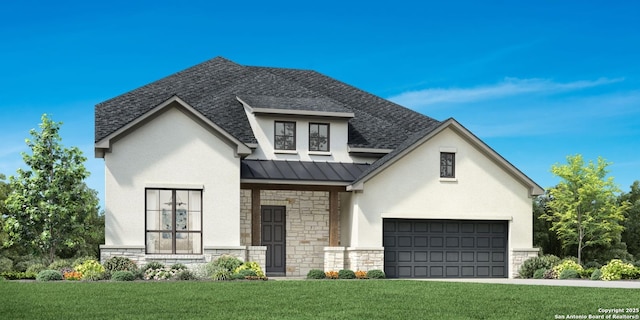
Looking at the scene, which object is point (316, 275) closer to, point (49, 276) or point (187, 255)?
point (187, 255)

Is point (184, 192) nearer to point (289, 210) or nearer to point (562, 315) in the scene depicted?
point (289, 210)

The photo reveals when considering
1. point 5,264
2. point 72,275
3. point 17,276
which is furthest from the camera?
point 5,264

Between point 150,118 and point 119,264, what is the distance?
5008 mm

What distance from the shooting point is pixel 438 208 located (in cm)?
2861

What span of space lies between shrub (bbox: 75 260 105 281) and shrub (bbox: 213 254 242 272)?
365 centimetres

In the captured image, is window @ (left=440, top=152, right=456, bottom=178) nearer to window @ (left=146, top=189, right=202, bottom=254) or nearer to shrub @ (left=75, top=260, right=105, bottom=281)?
window @ (left=146, top=189, right=202, bottom=254)

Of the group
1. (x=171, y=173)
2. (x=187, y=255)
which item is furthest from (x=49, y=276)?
(x=171, y=173)

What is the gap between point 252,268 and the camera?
82.1ft

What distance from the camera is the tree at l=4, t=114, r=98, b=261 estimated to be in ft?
89.4

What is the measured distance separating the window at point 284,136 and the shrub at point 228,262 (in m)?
5.71

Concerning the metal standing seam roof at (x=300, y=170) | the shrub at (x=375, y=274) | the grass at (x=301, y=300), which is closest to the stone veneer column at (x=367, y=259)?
the shrub at (x=375, y=274)

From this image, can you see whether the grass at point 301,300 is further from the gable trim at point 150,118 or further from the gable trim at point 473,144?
the gable trim at point 473,144

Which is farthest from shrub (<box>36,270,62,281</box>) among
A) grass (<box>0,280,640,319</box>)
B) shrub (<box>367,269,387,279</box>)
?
shrub (<box>367,269,387,279</box>)

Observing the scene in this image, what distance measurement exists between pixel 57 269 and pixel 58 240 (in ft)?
8.55
